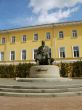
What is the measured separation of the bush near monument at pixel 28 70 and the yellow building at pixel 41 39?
831 cm

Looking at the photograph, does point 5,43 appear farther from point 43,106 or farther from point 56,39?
point 43,106

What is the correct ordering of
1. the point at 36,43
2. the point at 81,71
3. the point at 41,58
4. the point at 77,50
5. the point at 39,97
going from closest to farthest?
the point at 39,97, the point at 41,58, the point at 81,71, the point at 77,50, the point at 36,43

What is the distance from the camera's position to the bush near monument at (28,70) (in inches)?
1216

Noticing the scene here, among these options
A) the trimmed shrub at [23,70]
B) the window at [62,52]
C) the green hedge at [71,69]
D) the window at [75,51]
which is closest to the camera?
the green hedge at [71,69]

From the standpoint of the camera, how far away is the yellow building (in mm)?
40125

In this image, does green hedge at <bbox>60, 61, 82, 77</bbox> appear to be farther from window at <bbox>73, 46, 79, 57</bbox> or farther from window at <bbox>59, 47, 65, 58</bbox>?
window at <bbox>59, 47, 65, 58</bbox>

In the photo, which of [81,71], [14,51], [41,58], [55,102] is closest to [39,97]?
[55,102]

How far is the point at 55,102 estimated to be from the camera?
10664mm

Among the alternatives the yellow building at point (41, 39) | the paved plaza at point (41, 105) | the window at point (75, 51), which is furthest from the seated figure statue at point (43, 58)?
the window at point (75, 51)

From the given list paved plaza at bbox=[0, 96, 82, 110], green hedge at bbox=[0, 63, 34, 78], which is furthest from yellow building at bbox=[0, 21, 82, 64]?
paved plaza at bbox=[0, 96, 82, 110]

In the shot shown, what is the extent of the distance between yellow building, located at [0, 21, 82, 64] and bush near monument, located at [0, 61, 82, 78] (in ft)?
27.3

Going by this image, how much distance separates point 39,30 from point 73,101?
32.1 m

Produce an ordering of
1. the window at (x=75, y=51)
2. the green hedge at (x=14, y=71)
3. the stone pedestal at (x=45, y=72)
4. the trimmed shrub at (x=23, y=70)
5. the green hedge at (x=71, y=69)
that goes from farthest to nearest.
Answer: the window at (x=75, y=51)
the green hedge at (x=14, y=71)
the trimmed shrub at (x=23, y=70)
the green hedge at (x=71, y=69)
the stone pedestal at (x=45, y=72)

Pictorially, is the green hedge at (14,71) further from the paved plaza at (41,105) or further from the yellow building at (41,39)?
the paved plaza at (41,105)
